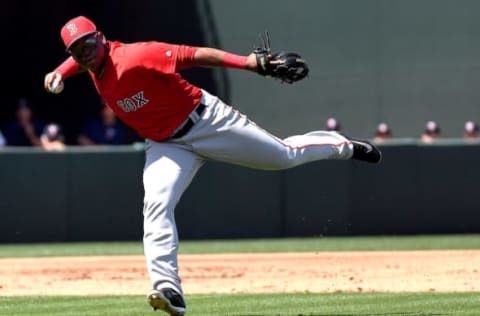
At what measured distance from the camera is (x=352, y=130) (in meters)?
17.2

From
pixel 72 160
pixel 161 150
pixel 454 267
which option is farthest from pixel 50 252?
pixel 161 150

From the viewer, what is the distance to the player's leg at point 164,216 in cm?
653

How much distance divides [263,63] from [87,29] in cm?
108

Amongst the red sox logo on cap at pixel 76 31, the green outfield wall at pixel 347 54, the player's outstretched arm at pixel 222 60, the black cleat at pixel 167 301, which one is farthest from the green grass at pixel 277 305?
the green outfield wall at pixel 347 54

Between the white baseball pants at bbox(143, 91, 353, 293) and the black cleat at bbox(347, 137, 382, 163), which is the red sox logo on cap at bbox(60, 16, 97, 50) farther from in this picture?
the black cleat at bbox(347, 137, 382, 163)

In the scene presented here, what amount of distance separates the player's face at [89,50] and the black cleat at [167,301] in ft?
4.75

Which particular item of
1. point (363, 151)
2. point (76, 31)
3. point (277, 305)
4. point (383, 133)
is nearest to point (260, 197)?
point (383, 133)

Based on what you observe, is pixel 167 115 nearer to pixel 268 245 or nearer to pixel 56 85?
pixel 56 85

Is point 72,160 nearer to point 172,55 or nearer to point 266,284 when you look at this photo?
point 266,284

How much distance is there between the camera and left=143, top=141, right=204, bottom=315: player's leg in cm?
653

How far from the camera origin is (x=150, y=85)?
6711 millimetres

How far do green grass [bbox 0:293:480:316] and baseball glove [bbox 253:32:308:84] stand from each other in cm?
159

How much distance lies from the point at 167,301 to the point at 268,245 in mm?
7214

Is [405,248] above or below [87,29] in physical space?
below
